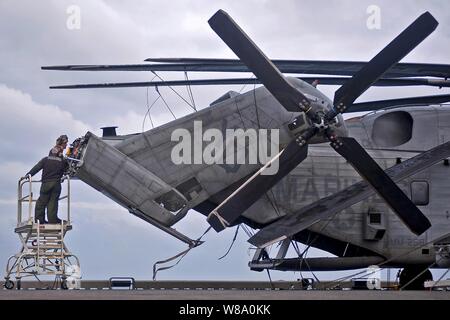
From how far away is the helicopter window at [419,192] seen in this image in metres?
20.3

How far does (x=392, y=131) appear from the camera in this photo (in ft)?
67.9

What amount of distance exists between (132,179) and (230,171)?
2.18 metres

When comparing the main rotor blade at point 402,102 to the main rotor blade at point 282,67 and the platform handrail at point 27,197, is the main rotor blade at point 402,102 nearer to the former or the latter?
the main rotor blade at point 282,67

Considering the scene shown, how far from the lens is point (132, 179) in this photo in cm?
1747

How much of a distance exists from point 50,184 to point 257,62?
4.63 metres

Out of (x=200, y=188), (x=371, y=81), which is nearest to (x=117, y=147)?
(x=200, y=188)

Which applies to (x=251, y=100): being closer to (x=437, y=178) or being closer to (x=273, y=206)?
(x=273, y=206)

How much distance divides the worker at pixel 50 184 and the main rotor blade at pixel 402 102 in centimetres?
791

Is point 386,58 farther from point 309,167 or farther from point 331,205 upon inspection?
point 309,167

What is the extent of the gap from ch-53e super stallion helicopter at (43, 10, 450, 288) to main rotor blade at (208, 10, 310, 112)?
0.02m

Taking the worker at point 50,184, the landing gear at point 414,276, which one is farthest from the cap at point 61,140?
the landing gear at point 414,276

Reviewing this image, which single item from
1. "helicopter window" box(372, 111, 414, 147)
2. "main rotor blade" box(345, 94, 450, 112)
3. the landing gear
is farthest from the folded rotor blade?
the landing gear

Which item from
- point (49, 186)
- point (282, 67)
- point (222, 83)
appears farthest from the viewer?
point (222, 83)

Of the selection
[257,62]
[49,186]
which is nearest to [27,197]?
[49,186]
